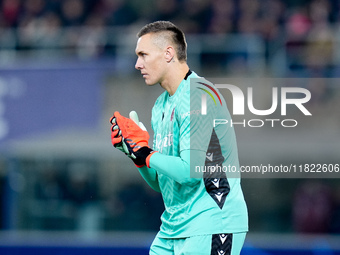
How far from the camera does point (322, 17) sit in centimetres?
1016

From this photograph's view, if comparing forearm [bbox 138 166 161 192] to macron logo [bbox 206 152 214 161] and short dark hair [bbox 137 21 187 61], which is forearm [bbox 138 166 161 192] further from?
short dark hair [bbox 137 21 187 61]

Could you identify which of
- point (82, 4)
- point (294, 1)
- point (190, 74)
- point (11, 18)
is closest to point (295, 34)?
point (294, 1)

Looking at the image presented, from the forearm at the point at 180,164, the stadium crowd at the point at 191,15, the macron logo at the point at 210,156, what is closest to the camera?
the forearm at the point at 180,164

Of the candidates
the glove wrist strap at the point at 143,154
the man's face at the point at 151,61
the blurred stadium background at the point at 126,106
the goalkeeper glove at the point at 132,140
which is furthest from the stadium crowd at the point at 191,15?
the glove wrist strap at the point at 143,154

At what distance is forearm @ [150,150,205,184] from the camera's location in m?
3.94

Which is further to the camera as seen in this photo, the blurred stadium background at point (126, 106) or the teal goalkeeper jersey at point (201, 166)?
the blurred stadium background at point (126, 106)

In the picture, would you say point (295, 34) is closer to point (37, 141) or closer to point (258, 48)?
point (258, 48)

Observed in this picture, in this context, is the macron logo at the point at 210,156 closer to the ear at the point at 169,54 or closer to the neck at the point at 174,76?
the neck at the point at 174,76

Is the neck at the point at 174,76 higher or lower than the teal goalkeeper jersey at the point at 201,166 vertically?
higher

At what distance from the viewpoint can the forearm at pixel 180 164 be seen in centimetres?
394

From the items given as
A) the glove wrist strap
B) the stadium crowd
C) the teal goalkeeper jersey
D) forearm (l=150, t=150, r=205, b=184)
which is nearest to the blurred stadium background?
the stadium crowd

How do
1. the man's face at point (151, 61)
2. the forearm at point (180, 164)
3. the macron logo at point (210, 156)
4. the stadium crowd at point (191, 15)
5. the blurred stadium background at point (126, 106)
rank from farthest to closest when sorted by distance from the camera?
1. the stadium crowd at point (191, 15)
2. the blurred stadium background at point (126, 106)
3. the man's face at point (151, 61)
4. the macron logo at point (210, 156)
5. the forearm at point (180, 164)

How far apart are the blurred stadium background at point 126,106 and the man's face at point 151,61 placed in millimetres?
5068

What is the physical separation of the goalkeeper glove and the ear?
45cm
